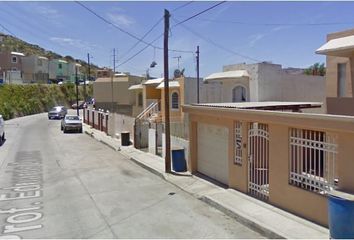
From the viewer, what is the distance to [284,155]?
9.07 meters

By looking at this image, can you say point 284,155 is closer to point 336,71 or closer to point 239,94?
point 336,71

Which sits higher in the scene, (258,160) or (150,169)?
(258,160)

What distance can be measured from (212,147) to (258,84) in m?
15.0

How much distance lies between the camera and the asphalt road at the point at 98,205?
8.12 metres

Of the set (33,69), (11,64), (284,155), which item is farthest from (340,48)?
(33,69)

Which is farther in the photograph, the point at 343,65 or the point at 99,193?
the point at 343,65

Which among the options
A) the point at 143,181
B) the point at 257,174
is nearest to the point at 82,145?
the point at 143,181

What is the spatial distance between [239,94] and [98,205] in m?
19.6

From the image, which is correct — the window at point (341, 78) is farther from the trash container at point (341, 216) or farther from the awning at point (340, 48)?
the trash container at point (341, 216)

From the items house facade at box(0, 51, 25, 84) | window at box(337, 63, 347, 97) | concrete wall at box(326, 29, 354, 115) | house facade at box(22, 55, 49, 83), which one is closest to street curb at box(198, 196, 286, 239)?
concrete wall at box(326, 29, 354, 115)

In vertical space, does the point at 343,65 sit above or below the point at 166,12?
below

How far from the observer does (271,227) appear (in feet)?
25.9

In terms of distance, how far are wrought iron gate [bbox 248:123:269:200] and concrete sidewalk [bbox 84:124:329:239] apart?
0.35 m

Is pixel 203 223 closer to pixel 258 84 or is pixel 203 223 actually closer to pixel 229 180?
pixel 229 180
